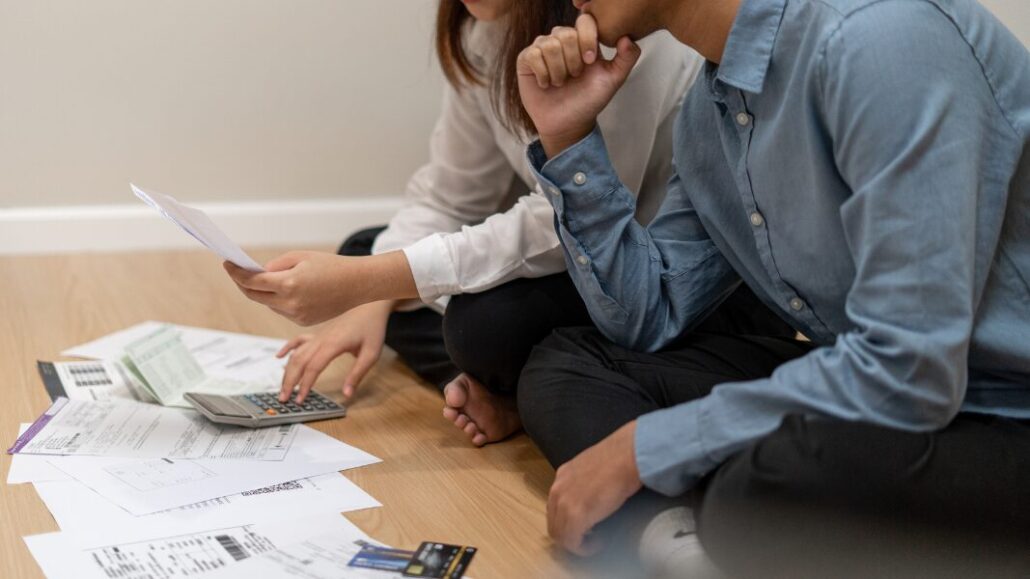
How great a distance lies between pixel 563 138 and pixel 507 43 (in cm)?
23

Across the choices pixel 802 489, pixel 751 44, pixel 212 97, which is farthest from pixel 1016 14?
pixel 212 97

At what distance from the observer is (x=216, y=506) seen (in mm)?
1162

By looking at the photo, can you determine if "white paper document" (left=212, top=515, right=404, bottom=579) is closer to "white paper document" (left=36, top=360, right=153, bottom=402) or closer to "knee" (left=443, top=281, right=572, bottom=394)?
"knee" (left=443, top=281, right=572, bottom=394)

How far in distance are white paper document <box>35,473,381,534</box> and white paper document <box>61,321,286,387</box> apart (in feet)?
1.29

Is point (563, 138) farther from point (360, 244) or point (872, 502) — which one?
point (360, 244)

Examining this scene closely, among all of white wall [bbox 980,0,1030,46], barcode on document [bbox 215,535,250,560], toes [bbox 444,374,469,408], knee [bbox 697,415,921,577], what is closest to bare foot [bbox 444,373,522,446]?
toes [bbox 444,374,469,408]

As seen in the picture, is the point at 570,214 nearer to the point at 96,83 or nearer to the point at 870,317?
the point at 870,317

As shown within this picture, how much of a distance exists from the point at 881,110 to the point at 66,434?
3.24 feet

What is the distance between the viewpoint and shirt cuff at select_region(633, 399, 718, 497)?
960 mm

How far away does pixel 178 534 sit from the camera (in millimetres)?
1094

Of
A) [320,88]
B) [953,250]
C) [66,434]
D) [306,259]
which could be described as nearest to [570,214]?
[306,259]

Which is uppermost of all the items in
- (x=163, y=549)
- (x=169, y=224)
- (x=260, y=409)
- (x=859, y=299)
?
(x=859, y=299)

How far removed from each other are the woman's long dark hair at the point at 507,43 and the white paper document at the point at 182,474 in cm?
46

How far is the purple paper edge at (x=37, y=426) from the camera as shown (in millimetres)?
1302
